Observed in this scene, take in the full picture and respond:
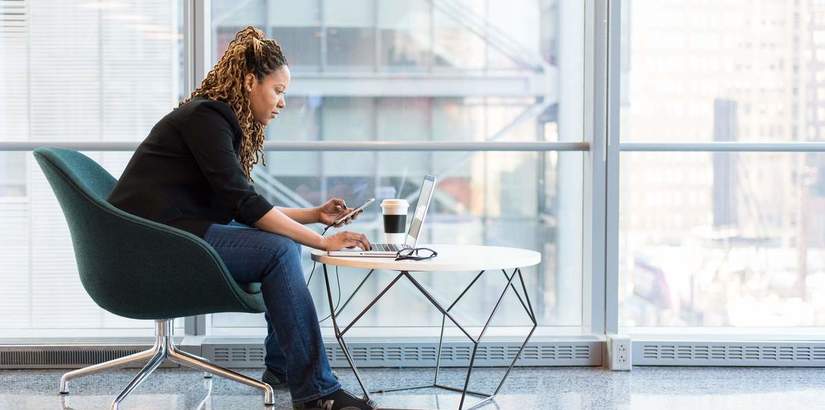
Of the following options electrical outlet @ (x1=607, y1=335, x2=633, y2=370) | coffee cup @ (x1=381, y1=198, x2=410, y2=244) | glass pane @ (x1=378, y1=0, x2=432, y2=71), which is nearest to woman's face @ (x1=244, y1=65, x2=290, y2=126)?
coffee cup @ (x1=381, y1=198, x2=410, y2=244)

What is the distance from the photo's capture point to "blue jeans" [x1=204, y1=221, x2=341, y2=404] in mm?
2723

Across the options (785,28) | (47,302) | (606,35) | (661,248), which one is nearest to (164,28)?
(47,302)

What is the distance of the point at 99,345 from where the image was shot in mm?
3598

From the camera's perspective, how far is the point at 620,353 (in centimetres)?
356

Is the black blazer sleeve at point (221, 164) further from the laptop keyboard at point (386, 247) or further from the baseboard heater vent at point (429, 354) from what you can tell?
the baseboard heater vent at point (429, 354)

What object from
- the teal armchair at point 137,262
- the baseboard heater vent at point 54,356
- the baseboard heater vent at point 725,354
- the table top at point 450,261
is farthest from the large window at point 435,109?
the teal armchair at point 137,262

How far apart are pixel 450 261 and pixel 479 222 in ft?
4.16

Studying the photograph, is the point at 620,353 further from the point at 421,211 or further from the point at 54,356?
the point at 54,356

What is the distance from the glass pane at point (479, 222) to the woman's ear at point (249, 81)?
91 cm

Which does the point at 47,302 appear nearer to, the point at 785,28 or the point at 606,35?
the point at 606,35

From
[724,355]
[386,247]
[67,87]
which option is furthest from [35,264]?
[724,355]

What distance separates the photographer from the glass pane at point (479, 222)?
3842 mm

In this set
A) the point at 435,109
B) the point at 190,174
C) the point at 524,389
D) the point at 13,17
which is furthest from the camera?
the point at 435,109

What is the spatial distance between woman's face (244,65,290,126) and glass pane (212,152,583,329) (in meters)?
0.85
